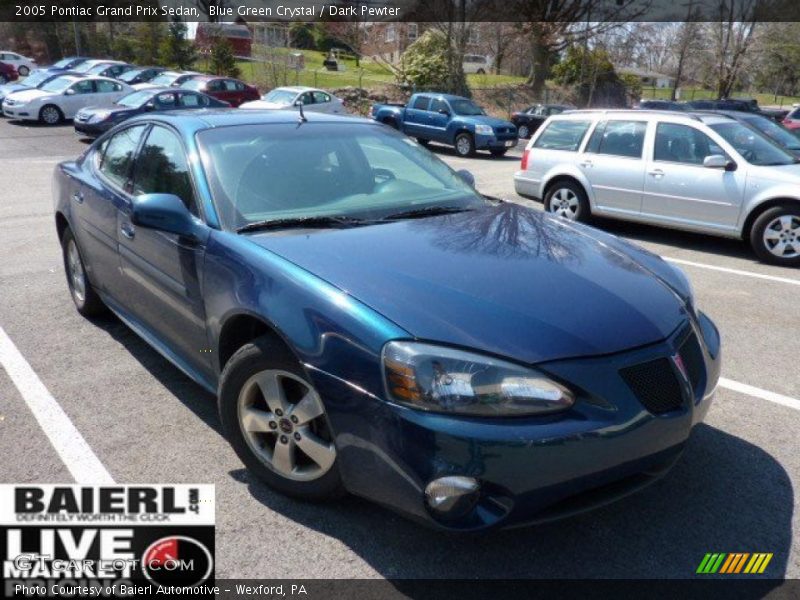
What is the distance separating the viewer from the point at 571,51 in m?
45.4

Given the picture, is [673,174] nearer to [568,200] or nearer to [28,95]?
[568,200]

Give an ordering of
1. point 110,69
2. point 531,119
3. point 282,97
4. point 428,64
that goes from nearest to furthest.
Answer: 1. point 282,97
2. point 531,119
3. point 110,69
4. point 428,64

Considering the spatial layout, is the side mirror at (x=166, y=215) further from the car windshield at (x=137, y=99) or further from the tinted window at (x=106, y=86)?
the tinted window at (x=106, y=86)

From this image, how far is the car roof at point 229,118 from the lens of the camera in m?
3.92

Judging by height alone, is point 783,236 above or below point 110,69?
below

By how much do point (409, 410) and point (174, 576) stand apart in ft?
3.69

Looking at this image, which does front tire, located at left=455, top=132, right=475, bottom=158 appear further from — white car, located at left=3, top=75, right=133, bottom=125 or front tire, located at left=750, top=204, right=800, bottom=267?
front tire, located at left=750, top=204, right=800, bottom=267

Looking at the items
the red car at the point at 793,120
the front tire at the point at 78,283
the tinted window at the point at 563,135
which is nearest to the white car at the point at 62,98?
the tinted window at the point at 563,135

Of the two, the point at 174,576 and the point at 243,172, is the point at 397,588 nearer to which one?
the point at 174,576

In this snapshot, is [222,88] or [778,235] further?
[222,88]

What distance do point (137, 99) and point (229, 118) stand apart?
52.5 ft

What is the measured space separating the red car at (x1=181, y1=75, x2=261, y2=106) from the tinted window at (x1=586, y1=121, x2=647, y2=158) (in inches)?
658

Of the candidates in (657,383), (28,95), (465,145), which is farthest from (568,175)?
(28,95)

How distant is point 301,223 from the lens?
3410mm
